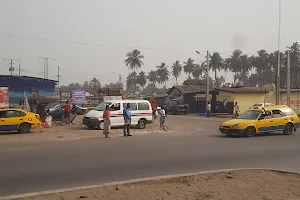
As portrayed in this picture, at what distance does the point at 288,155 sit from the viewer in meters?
11.9

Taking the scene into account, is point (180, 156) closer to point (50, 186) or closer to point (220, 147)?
point (220, 147)

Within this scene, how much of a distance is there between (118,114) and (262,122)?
8.82 meters

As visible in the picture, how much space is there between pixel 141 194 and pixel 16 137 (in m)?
14.0

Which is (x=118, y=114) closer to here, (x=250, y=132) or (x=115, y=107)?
(x=115, y=107)

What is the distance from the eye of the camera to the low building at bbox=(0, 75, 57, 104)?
39.2m

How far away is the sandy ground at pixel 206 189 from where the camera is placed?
6.22 m

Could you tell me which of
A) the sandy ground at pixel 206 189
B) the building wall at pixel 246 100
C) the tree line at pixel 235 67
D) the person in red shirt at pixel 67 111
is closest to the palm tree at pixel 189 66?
the tree line at pixel 235 67

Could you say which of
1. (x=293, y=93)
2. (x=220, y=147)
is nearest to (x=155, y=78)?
(x=293, y=93)

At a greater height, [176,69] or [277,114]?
[176,69]

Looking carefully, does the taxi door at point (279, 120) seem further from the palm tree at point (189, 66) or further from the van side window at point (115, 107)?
the palm tree at point (189, 66)

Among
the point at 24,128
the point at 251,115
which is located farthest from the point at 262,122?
the point at 24,128

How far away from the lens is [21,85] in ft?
133

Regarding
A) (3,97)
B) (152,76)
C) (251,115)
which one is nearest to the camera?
(251,115)

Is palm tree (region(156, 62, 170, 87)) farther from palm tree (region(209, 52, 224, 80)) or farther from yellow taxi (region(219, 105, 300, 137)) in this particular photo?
yellow taxi (region(219, 105, 300, 137))
